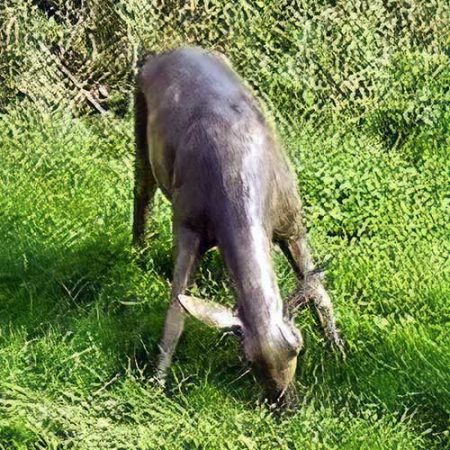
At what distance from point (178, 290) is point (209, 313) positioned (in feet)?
2.66

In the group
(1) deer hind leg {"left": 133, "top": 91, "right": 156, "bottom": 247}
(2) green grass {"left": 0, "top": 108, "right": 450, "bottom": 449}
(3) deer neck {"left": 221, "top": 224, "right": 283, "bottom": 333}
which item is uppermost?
(3) deer neck {"left": 221, "top": 224, "right": 283, "bottom": 333}

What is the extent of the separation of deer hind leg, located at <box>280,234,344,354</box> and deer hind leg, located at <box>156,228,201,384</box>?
478mm

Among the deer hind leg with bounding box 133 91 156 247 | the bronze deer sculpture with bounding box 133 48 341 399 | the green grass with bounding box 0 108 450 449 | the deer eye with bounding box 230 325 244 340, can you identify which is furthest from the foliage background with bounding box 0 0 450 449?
the deer eye with bounding box 230 325 244 340

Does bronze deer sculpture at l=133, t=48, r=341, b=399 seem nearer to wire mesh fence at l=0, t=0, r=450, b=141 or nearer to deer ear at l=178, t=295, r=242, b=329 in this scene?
deer ear at l=178, t=295, r=242, b=329

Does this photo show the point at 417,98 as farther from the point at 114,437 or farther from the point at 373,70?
the point at 114,437

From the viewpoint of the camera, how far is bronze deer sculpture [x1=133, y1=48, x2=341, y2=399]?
388 centimetres

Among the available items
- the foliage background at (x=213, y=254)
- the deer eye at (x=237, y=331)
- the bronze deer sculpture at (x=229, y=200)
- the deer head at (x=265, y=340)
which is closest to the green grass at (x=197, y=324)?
the foliage background at (x=213, y=254)

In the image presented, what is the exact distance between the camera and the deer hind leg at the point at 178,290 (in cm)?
459

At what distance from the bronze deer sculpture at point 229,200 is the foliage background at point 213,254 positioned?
1.02 ft

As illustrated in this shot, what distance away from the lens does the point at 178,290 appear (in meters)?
4.66

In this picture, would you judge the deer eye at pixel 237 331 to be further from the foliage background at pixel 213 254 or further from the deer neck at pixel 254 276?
the foliage background at pixel 213 254

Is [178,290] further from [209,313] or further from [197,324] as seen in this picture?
[209,313]

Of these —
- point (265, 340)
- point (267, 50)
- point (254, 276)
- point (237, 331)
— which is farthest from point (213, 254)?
point (267, 50)

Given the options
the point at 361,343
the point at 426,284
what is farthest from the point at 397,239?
the point at 361,343
